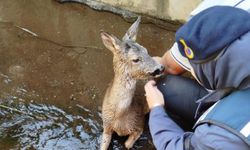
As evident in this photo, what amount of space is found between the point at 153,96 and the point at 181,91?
47 centimetres

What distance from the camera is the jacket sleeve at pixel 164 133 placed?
104 inches

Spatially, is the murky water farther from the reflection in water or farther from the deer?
the deer

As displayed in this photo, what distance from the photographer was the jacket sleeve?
2639 mm

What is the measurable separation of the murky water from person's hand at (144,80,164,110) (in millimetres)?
801

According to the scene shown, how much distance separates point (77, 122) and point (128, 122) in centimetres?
56

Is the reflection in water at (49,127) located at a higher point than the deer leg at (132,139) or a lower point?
lower

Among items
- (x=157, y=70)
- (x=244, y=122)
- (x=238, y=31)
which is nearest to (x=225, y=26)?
(x=238, y=31)

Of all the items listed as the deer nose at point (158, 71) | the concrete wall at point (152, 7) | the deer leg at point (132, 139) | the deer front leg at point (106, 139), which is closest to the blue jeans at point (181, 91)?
the deer nose at point (158, 71)

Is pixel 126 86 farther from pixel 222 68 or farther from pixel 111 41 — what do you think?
pixel 222 68

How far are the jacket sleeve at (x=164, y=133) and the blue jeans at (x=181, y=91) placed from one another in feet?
1.97

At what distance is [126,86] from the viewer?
11.8 ft


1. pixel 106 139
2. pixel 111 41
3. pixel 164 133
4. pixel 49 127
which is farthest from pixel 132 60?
pixel 49 127

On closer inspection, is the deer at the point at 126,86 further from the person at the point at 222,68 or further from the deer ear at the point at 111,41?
the person at the point at 222,68

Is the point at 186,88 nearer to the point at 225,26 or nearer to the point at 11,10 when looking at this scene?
the point at 225,26
